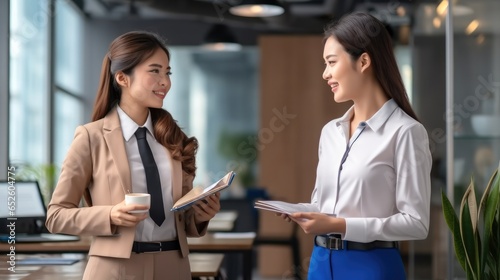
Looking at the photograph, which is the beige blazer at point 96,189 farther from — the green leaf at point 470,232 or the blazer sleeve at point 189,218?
the green leaf at point 470,232

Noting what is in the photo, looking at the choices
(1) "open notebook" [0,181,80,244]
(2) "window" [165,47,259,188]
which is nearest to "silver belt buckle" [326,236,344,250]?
(1) "open notebook" [0,181,80,244]

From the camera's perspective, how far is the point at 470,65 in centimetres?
453

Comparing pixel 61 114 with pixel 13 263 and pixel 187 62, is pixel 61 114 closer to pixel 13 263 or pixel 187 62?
pixel 187 62

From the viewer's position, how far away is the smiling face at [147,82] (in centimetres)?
230

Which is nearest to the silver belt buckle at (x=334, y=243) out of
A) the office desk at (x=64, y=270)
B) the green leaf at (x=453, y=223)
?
the green leaf at (x=453, y=223)

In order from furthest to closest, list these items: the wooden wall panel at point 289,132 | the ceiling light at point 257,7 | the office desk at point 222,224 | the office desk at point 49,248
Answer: the wooden wall panel at point 289,132
the ceiling light at point 257,7
the office desk at point 222,224
the office desk at point 49,248

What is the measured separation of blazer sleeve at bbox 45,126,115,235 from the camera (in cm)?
213

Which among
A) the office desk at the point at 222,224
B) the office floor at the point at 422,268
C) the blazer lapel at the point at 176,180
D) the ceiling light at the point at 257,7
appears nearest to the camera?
the blazer lapel at the point at 176,180

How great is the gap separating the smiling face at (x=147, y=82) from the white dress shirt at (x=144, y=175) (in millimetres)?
64

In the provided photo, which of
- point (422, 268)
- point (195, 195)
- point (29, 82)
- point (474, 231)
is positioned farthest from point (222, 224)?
point (195, 195)

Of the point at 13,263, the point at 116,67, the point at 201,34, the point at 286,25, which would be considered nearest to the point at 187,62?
the point at 201,34

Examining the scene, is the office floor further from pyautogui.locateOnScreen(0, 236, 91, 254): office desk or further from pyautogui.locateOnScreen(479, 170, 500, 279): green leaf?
pyautogui.locateOnScreen(0, 236, 91, 254): office desk

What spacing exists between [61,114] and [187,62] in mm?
2248

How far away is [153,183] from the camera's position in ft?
Answer: 7.34
